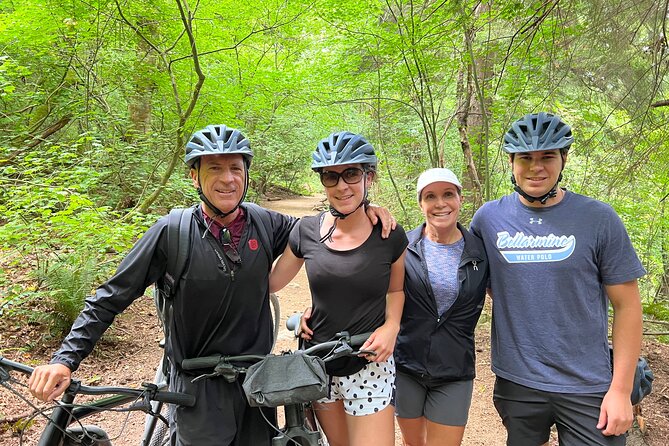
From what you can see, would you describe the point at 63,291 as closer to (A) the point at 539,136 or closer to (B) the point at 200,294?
(B) the point at 200,294

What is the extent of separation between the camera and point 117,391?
6.73 feet

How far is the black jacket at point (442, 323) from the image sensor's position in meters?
2.78

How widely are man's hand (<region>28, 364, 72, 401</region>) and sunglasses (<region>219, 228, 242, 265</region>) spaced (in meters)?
0.91

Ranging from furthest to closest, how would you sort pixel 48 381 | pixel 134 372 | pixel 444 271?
pixel 134 372 → pixel 444 271 → pixel 48 381

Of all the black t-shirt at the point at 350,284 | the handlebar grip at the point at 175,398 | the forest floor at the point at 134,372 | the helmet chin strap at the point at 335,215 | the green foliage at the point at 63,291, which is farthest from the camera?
the green foliage at the point at 63,291

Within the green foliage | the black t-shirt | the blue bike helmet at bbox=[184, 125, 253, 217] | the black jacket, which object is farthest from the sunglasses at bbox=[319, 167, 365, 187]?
the green foliage

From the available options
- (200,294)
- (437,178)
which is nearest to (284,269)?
(200,294)

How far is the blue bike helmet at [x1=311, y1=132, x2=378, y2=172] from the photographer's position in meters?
2.56

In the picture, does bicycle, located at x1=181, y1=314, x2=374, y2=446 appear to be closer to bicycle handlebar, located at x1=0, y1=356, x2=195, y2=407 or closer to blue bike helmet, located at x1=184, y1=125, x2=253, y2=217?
bicycle handlebar, located at x1=0, y1=356, x2=195, y2=407

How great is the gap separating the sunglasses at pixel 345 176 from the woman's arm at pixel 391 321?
0.57 metres

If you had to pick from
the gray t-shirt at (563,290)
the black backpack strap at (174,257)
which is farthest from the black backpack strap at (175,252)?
the gray t-shirt at (563,290)

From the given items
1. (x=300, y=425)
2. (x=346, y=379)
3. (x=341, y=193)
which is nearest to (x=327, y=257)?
(x=341, y=193)

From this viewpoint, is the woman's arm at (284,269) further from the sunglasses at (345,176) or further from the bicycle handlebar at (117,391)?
the bicycle handlebar at (117,391)

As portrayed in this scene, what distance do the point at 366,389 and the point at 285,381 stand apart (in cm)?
73
